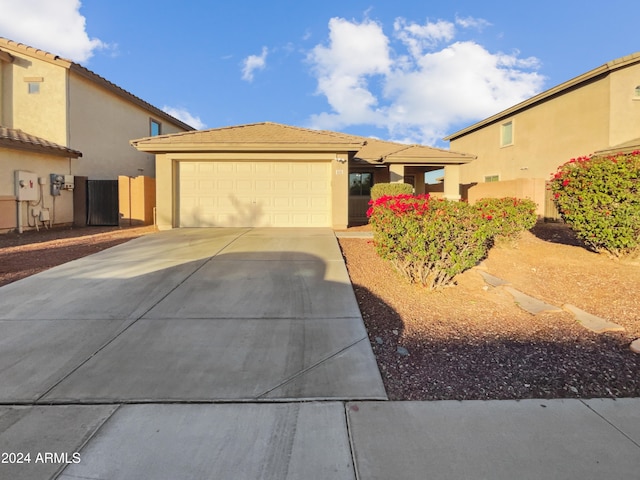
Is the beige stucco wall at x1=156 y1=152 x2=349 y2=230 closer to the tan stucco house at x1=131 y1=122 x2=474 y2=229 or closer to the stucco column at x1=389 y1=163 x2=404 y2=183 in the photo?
the tan stucco house at x1=131 y1=122 x2=474 y2=229

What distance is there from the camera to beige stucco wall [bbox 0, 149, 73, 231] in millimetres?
11656

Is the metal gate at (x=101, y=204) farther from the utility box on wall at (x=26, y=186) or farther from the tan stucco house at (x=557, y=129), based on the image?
the tan stucco house at (x=557, y=129)

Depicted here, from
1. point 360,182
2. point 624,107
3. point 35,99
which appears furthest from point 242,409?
point 624,107

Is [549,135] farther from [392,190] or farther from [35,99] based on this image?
[35,99]

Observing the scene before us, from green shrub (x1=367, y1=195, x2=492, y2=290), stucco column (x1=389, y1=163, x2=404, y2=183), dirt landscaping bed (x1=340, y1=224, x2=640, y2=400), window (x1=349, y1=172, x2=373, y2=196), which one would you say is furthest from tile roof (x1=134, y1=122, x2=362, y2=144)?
green shrub (x1=367, y1=195, x2=492, y2=290)

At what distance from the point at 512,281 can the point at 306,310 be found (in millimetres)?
3884

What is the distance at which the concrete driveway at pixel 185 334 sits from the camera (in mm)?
3293

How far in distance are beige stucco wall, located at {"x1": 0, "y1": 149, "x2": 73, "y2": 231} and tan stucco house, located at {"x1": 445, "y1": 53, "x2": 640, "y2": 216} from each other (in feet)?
52.3

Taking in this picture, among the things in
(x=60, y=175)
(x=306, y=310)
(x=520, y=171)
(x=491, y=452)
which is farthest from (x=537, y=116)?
(x=60, y=175)

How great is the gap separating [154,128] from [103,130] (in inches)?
176

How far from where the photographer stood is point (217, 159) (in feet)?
41.0

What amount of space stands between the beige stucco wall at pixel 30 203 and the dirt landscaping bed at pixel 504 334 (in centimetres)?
1134

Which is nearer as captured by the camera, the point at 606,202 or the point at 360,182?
the point at 606,202

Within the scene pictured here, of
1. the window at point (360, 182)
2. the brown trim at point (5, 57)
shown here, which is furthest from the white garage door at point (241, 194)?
the brown trim at point (5, 57)
